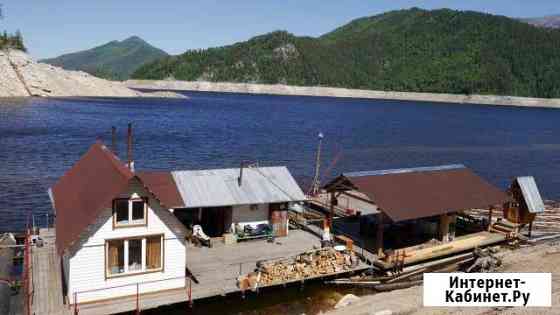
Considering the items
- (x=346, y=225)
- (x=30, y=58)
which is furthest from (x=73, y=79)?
(x=346, y=225)

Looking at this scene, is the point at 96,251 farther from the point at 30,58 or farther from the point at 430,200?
the point at 30,58

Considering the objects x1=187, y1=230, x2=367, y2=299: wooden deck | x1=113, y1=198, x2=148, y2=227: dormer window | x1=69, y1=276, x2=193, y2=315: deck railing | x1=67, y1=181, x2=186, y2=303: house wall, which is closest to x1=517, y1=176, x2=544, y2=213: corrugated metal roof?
x1=187, y1=230, x2=367, y2=299: wooden deck

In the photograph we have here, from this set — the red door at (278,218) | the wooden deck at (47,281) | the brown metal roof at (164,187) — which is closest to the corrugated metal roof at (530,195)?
the red door at (278,218)

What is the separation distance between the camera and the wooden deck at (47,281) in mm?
20203

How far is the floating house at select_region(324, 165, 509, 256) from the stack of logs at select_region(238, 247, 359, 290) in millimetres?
2512

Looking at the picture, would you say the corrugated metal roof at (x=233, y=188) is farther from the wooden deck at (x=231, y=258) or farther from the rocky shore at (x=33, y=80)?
the rocky shore at (x=33, y=80)

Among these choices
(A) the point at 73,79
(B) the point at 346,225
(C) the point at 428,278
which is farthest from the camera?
(A) the point at 73,79

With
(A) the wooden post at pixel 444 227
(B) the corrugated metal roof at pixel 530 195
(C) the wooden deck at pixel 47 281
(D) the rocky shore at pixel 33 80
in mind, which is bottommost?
(C) the wooden deck at pixel 47 281

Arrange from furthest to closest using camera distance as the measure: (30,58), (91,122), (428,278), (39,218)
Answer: (30,58), (91,122), (39,218), (428,278)

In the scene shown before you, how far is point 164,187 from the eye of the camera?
28.5 metres

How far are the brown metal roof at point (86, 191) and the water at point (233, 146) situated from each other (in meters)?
14.1

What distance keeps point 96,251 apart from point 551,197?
50.6m

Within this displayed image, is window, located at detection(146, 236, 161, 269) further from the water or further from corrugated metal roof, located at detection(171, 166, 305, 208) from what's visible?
the water

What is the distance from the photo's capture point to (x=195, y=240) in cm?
2808
